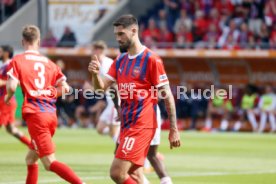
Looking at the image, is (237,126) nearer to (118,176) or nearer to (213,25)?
(213,25)

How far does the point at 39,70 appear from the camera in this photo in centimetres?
1126

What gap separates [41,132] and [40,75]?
30.5 inches

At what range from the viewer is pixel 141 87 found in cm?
976

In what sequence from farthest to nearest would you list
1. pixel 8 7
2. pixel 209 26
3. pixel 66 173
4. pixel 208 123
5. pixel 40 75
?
1. pixel 8 7
2. pixel 208 123
3. pixel 209 26
4. pixel 40 75
5. pixel 66 173

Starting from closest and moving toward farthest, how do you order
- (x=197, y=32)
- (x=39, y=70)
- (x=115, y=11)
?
(x=39, y=70) < (x=197, y=32) < (x=115, y=11)

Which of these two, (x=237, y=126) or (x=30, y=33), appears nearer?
(x=30, y=33)

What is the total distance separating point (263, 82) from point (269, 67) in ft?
2.15

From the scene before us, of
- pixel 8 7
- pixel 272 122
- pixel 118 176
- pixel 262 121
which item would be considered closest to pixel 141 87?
pixel 118 176

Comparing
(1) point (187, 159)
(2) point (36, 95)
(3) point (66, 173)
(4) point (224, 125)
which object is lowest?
(4) point (224, 125)

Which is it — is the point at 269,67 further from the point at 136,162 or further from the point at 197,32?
the point at 136,162

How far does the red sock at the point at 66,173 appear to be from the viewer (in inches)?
420

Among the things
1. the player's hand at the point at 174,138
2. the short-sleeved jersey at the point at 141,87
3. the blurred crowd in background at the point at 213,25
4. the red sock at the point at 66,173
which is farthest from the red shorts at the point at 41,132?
the blurred crowd in background at the point at 213,25

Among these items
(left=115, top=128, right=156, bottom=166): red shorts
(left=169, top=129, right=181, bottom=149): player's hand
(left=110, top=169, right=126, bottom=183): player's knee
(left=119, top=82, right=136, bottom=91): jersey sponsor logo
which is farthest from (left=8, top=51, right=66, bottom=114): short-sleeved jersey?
(left=169, top=129, right=181, bottom=149): player's hand

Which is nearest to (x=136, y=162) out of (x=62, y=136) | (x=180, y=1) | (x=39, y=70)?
(x=39, y=70)
